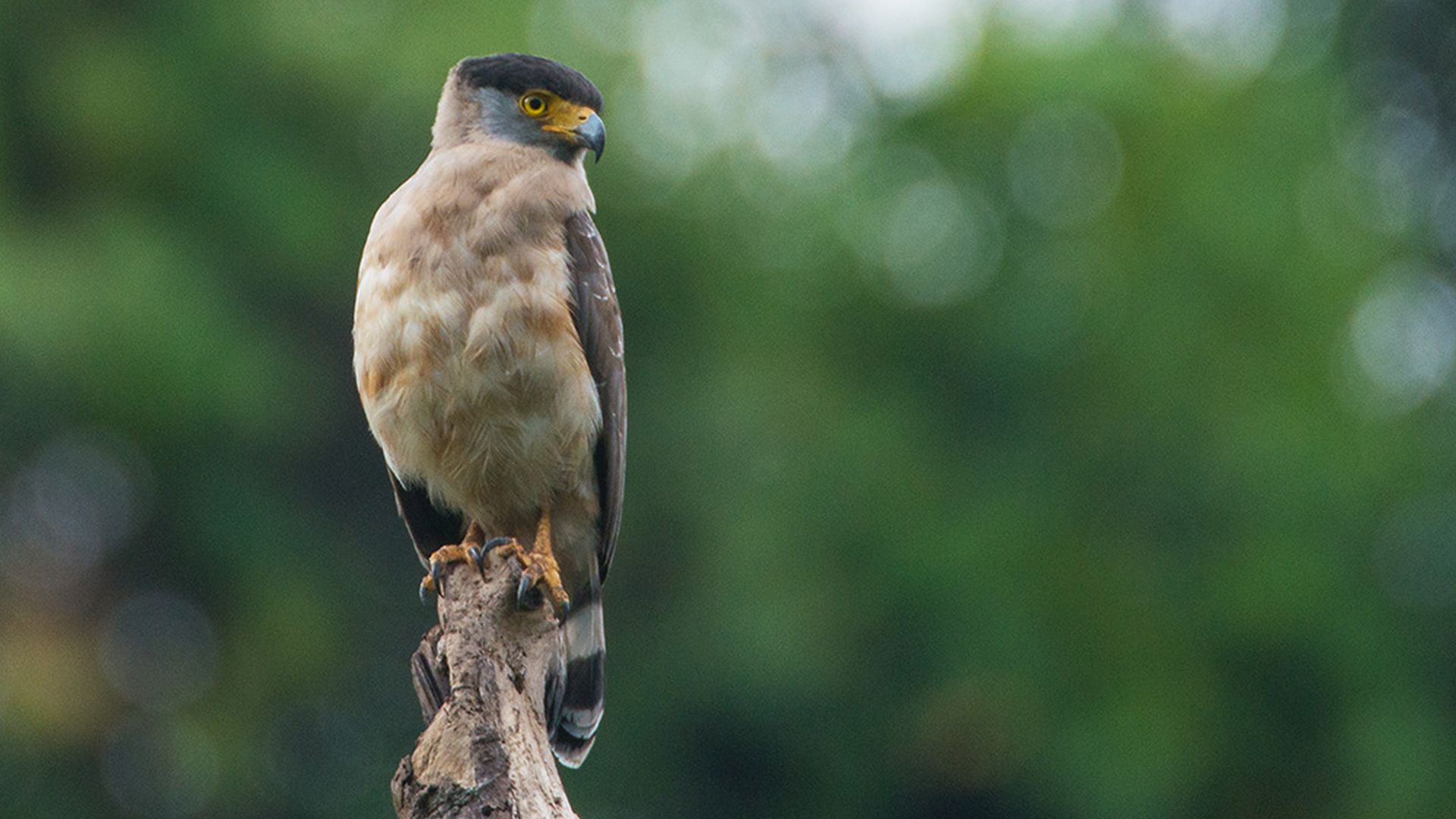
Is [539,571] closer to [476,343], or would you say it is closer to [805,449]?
[476,343]

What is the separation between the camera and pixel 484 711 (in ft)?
13.1

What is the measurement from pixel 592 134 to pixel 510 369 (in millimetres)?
958

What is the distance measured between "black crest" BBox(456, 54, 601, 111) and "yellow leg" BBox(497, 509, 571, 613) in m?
1.45

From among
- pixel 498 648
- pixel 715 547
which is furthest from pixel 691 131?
pixel 498 648

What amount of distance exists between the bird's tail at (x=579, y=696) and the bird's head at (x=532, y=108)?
1.35m

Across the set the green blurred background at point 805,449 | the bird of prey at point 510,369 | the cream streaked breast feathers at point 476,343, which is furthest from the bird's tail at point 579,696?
the green blurred background at point 805,449

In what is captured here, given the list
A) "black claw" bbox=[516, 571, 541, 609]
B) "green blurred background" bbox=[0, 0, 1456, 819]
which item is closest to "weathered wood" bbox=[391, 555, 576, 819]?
"black claw" bbox=[516, 571, 541, 609]

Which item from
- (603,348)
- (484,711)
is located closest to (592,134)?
(603,348)

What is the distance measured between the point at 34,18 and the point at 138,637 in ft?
12.6

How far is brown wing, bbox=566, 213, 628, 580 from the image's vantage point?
204 inches

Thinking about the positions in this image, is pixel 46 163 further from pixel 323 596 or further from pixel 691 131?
pixel 691 131

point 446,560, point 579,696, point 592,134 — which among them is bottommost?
point 579,696

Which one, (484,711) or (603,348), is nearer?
(484,711)

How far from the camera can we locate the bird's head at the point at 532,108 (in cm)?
560
